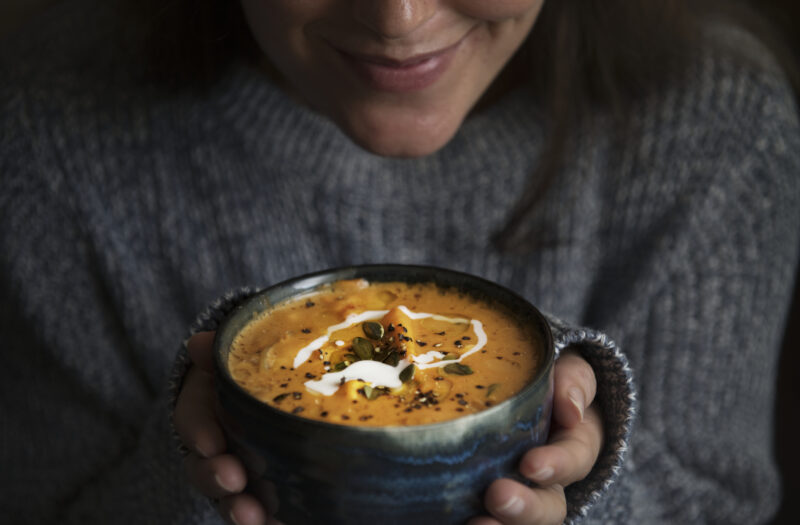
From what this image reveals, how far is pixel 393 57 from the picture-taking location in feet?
2.93

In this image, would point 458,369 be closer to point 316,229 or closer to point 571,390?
point 571,390

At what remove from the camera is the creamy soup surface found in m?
0.55

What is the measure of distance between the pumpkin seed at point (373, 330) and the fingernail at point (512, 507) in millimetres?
157

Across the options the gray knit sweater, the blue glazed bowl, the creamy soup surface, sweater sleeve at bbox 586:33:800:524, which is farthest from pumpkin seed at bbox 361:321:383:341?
sweater sleeve at bbox 586:33:800:524

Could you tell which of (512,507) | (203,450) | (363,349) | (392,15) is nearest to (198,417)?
(203,450)

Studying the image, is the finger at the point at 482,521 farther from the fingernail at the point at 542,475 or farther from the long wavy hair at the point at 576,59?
the long wavy hair at the point at 576,59

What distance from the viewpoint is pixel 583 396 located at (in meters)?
0.66

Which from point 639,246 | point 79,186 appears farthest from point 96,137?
point 639,246

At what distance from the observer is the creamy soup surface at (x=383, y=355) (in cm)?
55

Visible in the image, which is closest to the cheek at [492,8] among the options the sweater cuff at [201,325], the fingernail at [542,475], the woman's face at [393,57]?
the woman's face at [393,57]

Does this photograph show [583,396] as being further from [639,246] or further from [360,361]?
[639,246]

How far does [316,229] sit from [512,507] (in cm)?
72

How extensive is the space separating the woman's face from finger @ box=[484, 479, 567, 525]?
1.62ft

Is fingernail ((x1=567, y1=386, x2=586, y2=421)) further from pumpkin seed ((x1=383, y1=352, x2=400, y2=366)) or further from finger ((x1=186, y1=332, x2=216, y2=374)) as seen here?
finger ((x1=186, y1=332, x2=216, y2=374))
